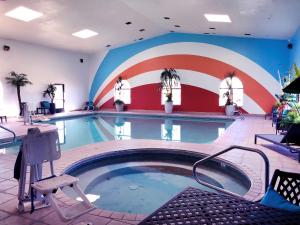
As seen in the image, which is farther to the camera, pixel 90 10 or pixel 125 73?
pixel 125 73

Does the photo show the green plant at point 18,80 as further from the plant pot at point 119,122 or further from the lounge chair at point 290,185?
the lounge chair at point 290,185

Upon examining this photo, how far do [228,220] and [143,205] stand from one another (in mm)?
2390

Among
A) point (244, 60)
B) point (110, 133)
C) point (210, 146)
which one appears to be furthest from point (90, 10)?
point (244, 60)

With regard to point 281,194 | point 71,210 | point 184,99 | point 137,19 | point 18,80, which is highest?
point 137,19

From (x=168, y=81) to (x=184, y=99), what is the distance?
1243mm

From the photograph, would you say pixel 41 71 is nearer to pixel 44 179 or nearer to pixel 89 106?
pixel 89 106

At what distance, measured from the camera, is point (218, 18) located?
29.6 ft

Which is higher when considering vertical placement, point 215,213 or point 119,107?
point 119,107

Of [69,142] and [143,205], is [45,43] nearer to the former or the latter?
[69,142]

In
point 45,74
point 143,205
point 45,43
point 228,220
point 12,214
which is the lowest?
point 143,205

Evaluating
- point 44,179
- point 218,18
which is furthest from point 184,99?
point 44,179

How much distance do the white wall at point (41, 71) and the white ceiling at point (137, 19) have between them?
0.57m

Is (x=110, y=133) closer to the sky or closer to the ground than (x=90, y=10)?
closer to the ground

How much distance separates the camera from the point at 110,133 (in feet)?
27.9
